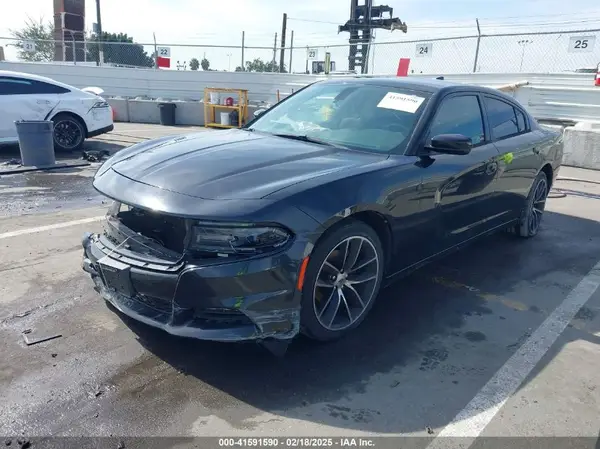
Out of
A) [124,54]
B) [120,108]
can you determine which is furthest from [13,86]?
[124,54]

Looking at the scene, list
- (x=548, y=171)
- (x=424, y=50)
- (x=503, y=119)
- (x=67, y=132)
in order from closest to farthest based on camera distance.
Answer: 1. (x=503, y=119)
2. (x=548, y=171)
3. (x=67, y=132)
4. (x=424, y=50)

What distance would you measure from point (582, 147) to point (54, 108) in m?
11.0

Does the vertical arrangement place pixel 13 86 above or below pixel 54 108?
above

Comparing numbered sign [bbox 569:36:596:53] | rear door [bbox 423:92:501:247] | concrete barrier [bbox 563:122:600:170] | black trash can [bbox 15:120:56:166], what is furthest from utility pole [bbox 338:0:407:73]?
rear door [bbox 423:92:501:247]

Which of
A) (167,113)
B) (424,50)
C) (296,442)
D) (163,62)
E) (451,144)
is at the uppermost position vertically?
(424,50)

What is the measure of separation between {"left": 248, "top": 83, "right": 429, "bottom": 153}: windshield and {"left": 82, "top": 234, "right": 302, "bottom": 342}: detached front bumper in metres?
1.36

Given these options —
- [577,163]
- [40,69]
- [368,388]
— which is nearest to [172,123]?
[40,69]

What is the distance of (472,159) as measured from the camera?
4.05 meters

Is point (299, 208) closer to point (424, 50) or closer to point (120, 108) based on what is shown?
point (424, 50)

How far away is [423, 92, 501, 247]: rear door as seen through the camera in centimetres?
370

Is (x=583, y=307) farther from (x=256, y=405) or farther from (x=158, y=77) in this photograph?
(x=158, y=77)

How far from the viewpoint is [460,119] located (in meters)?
4.14

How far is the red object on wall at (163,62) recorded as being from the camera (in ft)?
63.3

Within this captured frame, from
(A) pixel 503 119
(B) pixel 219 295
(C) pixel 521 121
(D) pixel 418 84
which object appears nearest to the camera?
(B) pixel 219 295
